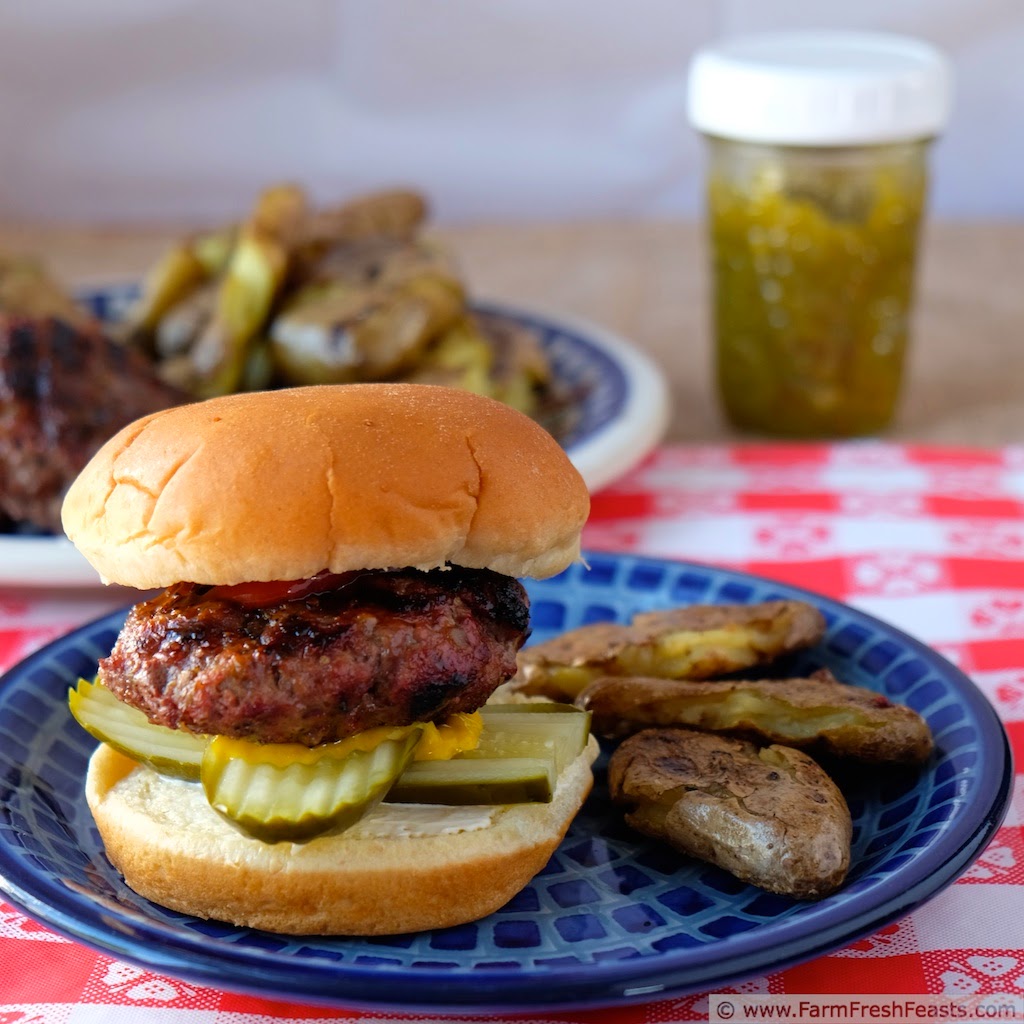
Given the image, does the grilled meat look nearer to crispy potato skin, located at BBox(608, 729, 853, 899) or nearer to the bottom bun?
the bottom bun

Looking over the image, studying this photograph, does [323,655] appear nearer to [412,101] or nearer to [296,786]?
[296,786]

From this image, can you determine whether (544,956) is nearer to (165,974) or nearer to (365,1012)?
(365,1012)

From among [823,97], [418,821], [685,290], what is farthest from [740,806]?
[685,290]

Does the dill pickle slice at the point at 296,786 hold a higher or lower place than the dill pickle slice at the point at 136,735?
higher

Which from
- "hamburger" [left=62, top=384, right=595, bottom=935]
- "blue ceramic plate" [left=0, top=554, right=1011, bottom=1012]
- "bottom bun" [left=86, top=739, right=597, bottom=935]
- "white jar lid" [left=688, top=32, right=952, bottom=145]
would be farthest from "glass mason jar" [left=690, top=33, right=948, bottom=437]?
"bottom bun" [left=86, top=739, right=597, bottom=935]

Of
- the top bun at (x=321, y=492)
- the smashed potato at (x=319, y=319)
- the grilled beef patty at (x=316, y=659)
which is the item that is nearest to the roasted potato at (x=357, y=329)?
the smashed potato at (x=319, y=319)

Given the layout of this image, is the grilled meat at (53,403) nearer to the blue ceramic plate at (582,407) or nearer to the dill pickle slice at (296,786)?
the blue ceramic plate at (582,407)

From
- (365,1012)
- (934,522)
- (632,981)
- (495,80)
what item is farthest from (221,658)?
(495,80)
